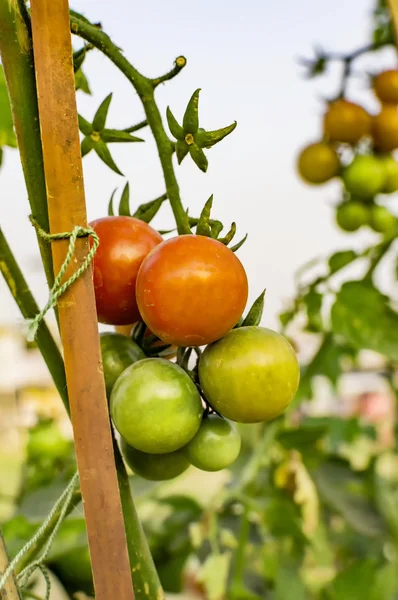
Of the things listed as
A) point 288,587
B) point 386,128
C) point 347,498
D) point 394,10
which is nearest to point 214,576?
point 288,587

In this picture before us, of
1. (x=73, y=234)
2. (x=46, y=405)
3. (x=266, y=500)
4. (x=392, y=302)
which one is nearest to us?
(x=73, y=234)

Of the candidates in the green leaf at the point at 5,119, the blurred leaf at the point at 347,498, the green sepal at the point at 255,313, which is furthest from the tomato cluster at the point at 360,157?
the green sepal at the point at 255,313

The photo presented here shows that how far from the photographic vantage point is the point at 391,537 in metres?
1.13

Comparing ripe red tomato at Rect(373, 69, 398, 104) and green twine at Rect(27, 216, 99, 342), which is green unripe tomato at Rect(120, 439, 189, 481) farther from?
ripe red tomato at Rect(373, 69, 398, 104)

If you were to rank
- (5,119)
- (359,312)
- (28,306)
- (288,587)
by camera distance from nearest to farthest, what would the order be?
(28,306) < (5,119) < (359,312) < (288,587)

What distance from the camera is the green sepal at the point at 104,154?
1.39 ft

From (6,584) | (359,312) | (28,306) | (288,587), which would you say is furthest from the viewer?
(288,587)

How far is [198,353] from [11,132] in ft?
1.08

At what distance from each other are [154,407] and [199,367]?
0.04 meters

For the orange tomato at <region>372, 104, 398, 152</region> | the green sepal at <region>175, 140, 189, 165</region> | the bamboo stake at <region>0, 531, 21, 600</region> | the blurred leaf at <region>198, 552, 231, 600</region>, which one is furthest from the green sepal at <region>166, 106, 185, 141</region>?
the orange tomato at <region>372, 104, 398, 152</region>

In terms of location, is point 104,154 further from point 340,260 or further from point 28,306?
point 340,260

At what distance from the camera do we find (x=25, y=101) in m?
0.35

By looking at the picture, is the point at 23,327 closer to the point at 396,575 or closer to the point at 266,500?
the point at 266,500

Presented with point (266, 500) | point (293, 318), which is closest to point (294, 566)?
point (266, 500)
